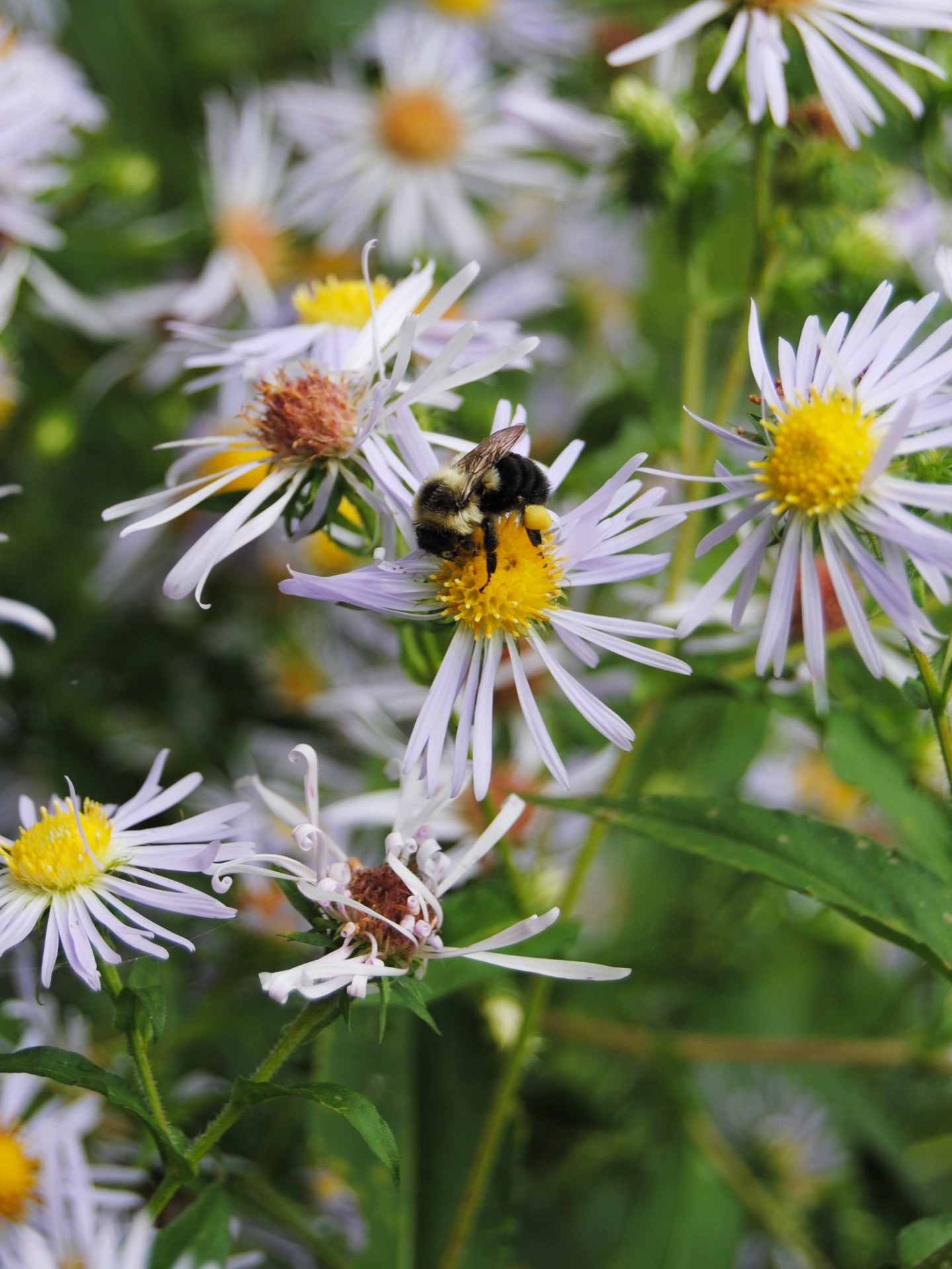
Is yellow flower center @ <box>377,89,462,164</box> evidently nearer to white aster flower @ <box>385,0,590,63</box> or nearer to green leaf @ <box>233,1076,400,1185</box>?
white aster flower @ <box>385,0,590,63</box>

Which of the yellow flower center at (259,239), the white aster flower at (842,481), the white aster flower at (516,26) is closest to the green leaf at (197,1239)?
the white aster flower at (842,481)

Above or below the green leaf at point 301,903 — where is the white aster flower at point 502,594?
above

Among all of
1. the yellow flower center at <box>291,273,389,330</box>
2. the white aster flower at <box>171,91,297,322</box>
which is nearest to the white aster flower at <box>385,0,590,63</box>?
the white aster flower at <box>171,91,297,322</box>

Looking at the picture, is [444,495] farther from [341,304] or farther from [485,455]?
[341,304]

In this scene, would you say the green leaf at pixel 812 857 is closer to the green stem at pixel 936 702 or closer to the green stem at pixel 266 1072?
the green stem at pixel 936 702

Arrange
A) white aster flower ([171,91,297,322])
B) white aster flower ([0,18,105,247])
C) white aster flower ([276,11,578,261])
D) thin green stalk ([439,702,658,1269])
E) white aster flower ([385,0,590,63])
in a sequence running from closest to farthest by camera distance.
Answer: thin green stalk ([439,702,658,1269])
white aster flower ([0,18,105,247])
white aster flower ([171,91,297,322])
white aster flower ([276,11,578,261])
white aster flower ([385,0,590,63])

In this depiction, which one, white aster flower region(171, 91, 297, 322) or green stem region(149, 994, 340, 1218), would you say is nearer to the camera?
green stem region(149, 994, 340, 1218)
